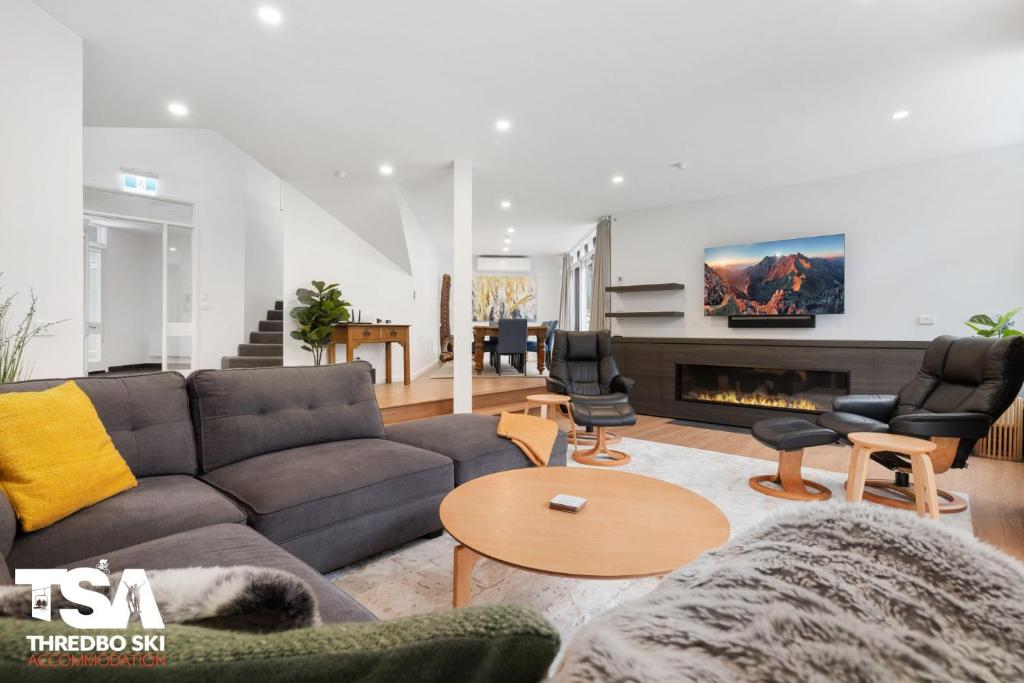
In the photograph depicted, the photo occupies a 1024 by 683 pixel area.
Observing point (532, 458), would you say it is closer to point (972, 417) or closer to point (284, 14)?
point (972, 417)

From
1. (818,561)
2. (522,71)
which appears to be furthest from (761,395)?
(818,561)

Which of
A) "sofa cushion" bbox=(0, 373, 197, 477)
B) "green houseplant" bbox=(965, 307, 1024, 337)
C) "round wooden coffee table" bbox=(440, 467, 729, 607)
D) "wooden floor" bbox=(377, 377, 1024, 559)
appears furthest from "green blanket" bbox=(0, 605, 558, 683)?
"green houseplant" bbox=(965, 307, 1024, 337)

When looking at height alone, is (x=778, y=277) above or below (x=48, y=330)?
above

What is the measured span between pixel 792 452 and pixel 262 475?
301cm

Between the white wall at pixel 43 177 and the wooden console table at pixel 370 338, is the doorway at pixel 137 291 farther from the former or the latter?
the white wall at pixel 43 177

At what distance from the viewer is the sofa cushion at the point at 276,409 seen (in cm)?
211

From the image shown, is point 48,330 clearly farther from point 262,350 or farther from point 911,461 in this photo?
point 911,461

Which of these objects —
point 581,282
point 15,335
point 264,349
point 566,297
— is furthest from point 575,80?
point 566,297

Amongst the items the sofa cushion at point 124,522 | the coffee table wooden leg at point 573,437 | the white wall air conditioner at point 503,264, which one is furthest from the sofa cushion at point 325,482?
the white wall air conditioner at point 503,264

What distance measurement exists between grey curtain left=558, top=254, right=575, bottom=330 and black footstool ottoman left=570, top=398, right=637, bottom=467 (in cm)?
604

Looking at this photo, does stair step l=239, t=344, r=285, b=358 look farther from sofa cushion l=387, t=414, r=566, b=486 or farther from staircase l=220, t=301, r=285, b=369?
sofa cushion l=387, t=414, r=566, b=486

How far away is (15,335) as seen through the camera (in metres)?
2.43

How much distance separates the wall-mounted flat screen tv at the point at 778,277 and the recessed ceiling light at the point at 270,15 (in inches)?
189

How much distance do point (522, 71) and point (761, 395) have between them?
4.36m
